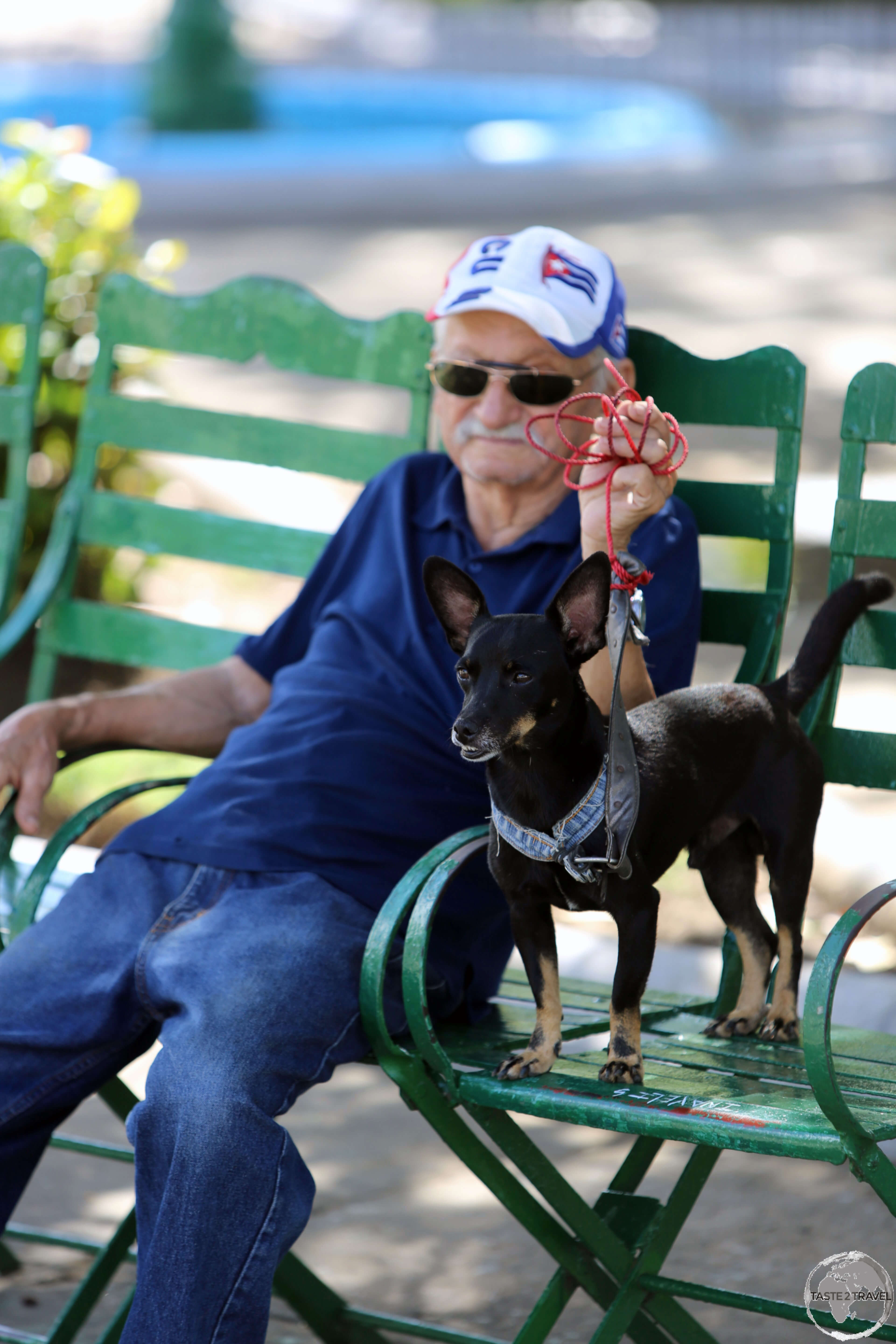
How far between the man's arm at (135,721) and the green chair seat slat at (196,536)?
0.37 m

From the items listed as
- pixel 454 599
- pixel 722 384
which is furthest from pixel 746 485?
pixel 454 599

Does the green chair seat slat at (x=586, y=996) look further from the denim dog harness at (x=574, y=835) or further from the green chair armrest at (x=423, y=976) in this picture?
the denim dog harness at (x=574, y=835)

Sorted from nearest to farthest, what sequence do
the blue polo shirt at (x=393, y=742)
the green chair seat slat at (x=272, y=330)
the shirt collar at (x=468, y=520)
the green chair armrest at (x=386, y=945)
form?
the green chair armrest at (x=386, y=945) < the blue polo shirt at (x=393, y=742) < the shirt collar at (x=468, y=520) < the green chair seat slat at (x=272, y=330)

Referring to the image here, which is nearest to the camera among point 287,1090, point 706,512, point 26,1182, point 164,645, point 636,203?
point 287,1090

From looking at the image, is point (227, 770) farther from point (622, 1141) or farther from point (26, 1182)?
point (622, 1141)

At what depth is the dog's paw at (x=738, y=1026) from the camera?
249 centimetres

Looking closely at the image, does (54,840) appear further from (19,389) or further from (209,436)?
(19,389)

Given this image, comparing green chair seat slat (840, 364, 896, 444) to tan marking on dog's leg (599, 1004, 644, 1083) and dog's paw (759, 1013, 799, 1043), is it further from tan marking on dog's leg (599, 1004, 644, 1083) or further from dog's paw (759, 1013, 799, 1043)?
tan marking on dog's leg (599, 1004, 644, 1083)

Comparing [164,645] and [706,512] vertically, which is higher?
[706,512]

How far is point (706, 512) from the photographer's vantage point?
2.96 m

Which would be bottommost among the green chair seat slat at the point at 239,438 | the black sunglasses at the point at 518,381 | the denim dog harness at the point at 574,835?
the denim dog harness at the point at 574,835

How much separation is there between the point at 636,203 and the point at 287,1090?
491 inches

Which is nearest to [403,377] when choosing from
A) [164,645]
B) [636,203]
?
[164,645]

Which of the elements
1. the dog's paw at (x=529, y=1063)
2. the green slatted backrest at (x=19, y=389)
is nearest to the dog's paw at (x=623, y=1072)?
the dog's paw at (x=529, y=1063)
